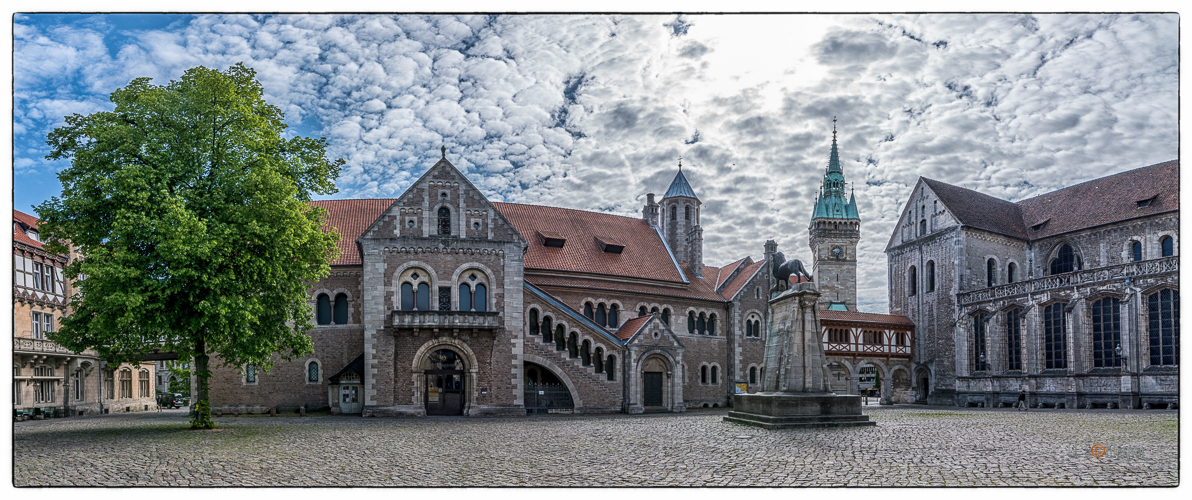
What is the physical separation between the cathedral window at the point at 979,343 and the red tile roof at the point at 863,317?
510 cm

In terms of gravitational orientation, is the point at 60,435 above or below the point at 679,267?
below

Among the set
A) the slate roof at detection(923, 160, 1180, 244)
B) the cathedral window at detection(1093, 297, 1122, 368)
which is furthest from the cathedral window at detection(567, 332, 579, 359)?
the slate roof at detection(923, 160, 1180, 244)

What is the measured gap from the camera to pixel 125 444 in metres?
18.0

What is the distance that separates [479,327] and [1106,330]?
1275 inches

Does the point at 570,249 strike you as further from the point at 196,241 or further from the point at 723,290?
the point at 196,241

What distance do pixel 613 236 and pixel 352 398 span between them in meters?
17.8

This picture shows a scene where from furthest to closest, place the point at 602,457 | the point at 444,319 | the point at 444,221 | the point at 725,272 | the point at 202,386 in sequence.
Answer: the point at 725,272 → the point at 444,221 → the point at 444,319 → the point at 202,386 → the point at 602,457

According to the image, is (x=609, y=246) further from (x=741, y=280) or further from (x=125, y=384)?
(x=125, y=384)

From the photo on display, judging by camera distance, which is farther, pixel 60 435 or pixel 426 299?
pixel 426 299

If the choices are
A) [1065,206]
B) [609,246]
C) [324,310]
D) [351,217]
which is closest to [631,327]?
[609,246]

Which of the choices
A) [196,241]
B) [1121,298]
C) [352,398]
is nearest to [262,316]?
[196,241]

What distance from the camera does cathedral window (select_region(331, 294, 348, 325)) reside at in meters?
36.8

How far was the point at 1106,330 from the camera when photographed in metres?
41.9

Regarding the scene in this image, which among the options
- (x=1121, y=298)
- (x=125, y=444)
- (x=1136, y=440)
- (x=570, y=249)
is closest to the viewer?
(x=1136, y=440)
